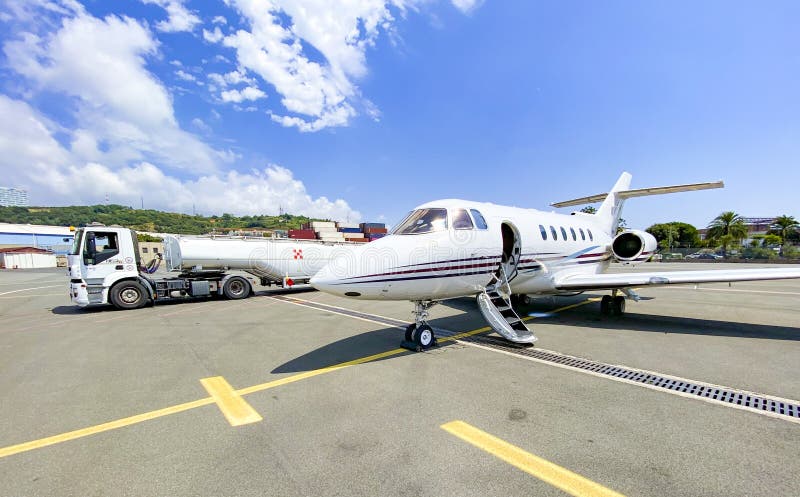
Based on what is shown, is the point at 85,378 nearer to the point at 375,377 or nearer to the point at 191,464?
the point at 191,464

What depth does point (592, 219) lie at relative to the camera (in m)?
12.4

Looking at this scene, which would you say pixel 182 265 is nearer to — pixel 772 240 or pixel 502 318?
pixel 502 318

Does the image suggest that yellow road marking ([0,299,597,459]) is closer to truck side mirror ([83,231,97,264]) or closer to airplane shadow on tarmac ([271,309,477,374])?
airplane shadow on tarmac ([271,309,477,374])

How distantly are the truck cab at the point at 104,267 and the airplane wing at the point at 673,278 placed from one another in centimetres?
1448

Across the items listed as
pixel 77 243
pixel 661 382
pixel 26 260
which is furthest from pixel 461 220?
pixel 26 260

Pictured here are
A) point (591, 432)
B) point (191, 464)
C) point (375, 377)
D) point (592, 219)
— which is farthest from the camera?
point (592, 219)

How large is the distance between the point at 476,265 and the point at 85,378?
6.72 m

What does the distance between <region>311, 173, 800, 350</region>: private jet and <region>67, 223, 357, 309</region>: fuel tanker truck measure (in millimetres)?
6350

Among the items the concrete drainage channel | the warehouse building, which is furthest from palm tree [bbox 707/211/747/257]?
the warehouse building

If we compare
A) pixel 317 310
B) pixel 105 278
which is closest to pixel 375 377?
pixel 317 310

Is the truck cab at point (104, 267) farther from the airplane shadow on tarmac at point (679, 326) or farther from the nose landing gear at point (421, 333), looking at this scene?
the airplane shadow on tarmac at point (679, 326)

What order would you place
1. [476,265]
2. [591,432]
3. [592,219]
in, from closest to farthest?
[591,432] → [476,265] → [592,219]

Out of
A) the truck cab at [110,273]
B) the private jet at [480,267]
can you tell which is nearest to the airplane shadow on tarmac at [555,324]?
the private jet at [480,267]

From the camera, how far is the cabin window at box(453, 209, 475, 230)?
6.19 metres
